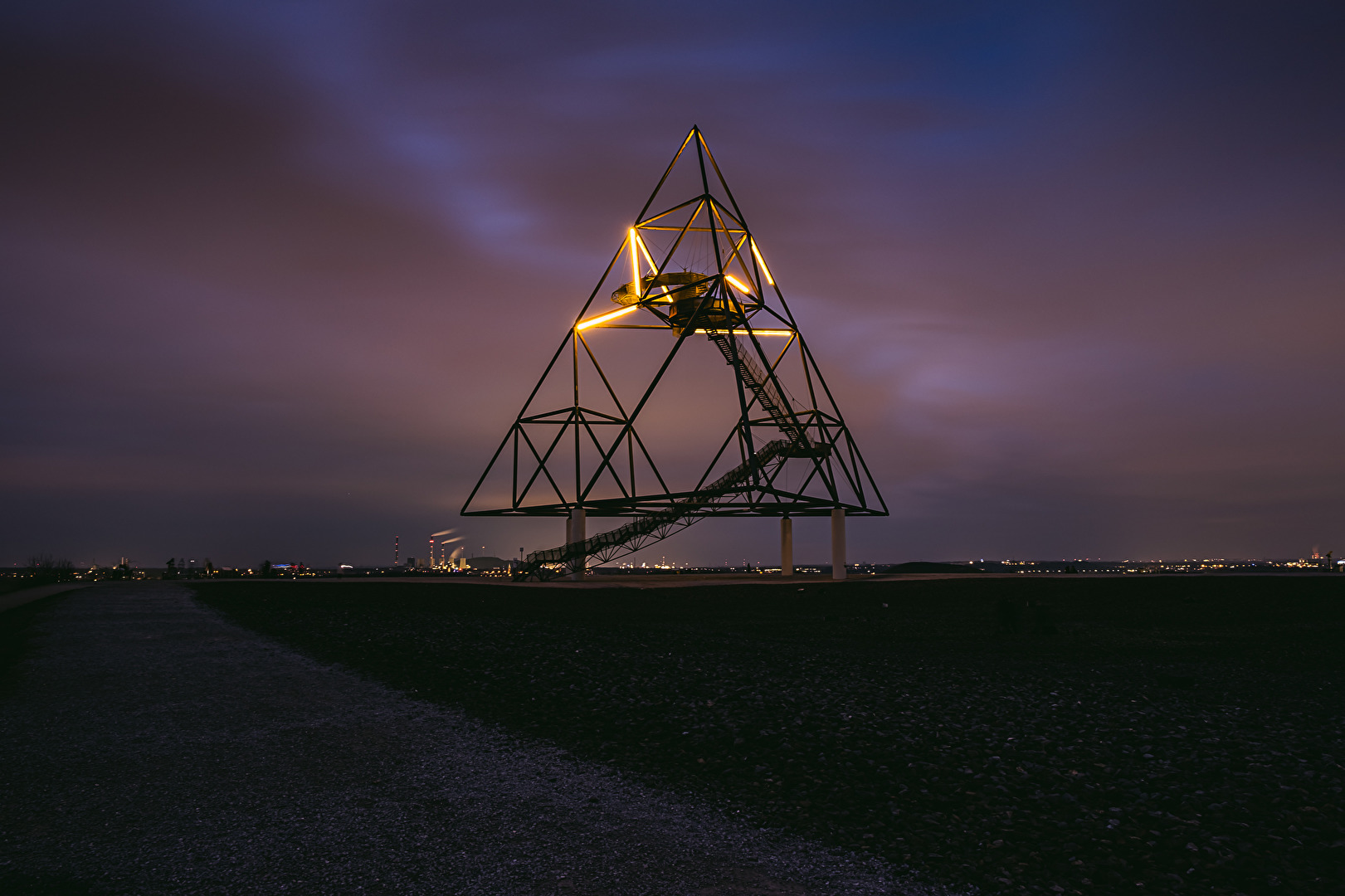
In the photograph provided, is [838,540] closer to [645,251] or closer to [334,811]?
[645,251]

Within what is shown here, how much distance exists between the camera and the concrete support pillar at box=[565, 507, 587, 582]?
122ft

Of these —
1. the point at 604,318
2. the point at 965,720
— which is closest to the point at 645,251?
the point at 604,318

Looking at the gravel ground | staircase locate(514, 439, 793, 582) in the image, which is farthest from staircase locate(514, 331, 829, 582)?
the gravel ground

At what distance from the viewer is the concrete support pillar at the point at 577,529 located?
37094mm

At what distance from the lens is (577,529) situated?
37.4 m

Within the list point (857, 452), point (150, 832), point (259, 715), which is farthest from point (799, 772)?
point (857, 452)

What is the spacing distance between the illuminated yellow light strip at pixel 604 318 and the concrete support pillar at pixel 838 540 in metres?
13.5

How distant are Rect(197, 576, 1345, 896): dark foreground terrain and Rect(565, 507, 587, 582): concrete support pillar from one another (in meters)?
16.8

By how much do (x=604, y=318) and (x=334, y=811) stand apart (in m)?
32.6

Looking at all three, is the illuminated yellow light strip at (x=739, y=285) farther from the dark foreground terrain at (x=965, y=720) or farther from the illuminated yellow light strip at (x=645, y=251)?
the dark foreground terrain at (x=965, y=720)

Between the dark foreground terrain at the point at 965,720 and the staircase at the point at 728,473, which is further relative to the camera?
the staircase at the point at 728,473

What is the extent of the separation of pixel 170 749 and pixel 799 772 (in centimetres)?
607

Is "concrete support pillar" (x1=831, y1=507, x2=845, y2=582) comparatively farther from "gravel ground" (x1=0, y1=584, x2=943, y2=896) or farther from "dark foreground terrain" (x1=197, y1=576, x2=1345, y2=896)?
"gravel ground" (x1=0, y1=584, x2=943, y2=896)

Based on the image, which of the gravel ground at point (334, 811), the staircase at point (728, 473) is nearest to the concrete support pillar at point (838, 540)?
the staircase at point (728, 473)
